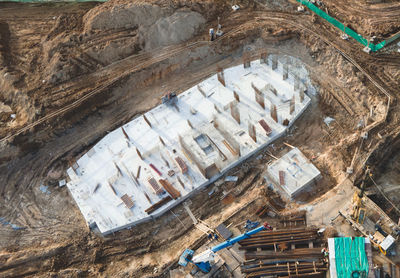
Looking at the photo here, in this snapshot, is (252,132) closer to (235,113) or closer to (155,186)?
(235,113)

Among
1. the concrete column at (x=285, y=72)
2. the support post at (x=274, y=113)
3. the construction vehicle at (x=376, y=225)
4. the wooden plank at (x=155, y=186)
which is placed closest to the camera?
the construction vehicle at (x=376, y=225)

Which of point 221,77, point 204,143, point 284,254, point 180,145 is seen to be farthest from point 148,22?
point 284,254

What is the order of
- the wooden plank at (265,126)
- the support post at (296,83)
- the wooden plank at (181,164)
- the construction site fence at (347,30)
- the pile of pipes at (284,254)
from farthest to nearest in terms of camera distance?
the construction site fence at (347,30) → the support post at (296,83) → the wooden plank at (265,126) → the wooden plank at (181,164) → the pile of pipes at (284,254)

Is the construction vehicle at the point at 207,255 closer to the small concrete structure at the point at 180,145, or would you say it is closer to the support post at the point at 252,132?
the small concrete structure at the point at 180,145

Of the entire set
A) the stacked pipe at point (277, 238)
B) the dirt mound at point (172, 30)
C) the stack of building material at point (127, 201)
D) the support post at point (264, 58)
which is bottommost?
the stacked pipe at point (277, 238)

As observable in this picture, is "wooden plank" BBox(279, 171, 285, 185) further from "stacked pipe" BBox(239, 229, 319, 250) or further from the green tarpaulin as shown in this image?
the green tarpaulin

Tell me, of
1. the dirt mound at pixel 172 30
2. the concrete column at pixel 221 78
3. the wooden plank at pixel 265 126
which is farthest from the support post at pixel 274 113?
the dirt mound at pixel 172 30
